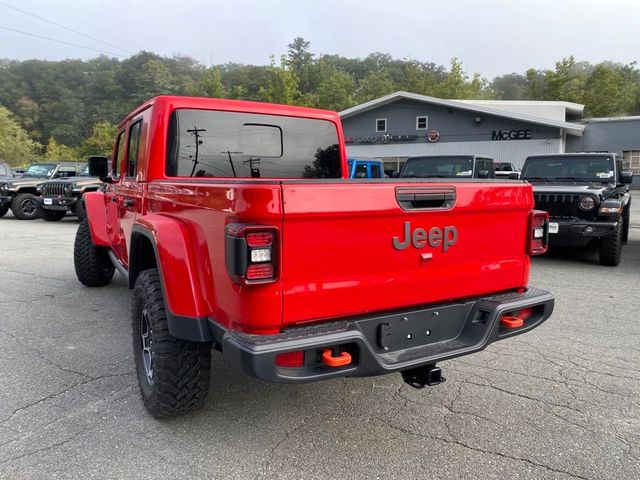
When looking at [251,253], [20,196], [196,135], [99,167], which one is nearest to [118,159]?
[99,167]

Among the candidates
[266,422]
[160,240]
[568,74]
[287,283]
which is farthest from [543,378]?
[568,74]

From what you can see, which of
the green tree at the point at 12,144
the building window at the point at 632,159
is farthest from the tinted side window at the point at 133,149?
the green tree at the point at 12,144

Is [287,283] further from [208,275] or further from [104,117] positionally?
[104,117]

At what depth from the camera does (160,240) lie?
8.95ft

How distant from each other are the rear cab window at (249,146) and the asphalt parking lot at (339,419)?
155cm

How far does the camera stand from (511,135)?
93.2 ft

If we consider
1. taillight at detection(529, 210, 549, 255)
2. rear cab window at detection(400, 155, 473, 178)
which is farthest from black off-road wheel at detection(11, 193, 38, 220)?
taillight at detection(529, 210, 549, 255)

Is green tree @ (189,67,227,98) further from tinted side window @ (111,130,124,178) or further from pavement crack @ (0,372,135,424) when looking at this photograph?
pavement crack @ (0,372,135,424)

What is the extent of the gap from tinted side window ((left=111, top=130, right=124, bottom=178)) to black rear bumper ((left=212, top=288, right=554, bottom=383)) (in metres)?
2.92

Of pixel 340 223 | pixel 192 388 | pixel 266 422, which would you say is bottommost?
pixel 266 422

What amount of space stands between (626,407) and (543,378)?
55 centimetres

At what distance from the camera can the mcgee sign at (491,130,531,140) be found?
2812cm

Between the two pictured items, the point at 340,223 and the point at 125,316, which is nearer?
the point at 340,223

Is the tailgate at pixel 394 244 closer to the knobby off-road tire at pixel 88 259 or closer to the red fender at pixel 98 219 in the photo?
the red fender at pixel 98 219
